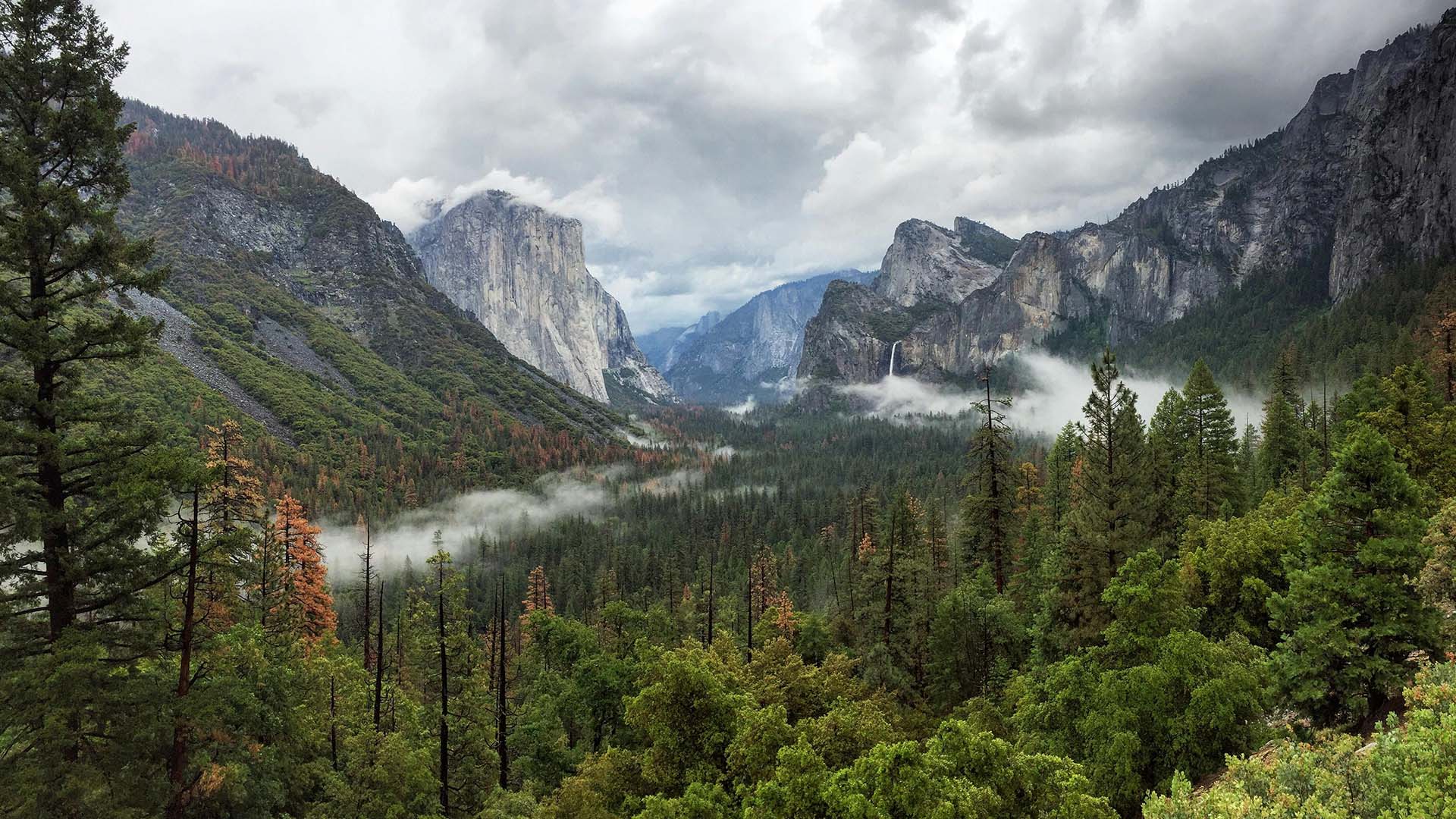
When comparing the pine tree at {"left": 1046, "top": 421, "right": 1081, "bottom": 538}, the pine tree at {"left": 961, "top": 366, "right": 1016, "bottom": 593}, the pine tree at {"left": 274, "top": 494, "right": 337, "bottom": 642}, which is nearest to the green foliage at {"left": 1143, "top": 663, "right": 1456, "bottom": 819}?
the pine tree at {"left": 961, "top": 366, "right": 1016, "bottom": 593}

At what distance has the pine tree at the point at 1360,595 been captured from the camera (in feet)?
53.5

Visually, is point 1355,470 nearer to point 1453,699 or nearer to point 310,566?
point 1453,699

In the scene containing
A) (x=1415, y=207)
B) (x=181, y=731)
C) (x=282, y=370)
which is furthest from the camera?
(x=282, y=370)

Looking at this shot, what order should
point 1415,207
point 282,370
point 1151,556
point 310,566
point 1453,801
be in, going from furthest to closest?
point 282,370, point 1415,207, point 310,566, point 1151,556, point 1453,801

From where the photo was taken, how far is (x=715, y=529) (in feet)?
458

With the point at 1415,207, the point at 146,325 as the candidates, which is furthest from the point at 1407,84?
the point at 146,325

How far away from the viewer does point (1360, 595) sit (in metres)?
16.6

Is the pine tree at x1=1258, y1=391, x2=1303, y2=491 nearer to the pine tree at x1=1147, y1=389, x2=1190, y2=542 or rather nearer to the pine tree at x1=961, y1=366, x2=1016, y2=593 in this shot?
the pine tree at x1=1147, y1=389, x2=1190, y2=542

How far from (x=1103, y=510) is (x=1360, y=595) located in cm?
1000

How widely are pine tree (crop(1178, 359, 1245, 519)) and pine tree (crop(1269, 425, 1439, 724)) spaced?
2079 centimetres

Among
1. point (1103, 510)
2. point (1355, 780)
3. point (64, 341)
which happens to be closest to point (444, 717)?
point (64, 341)

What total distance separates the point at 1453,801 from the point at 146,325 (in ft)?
79.7

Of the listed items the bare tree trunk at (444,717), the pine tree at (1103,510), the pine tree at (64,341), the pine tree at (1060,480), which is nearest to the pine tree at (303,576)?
the bare tree trunk at (444,717)

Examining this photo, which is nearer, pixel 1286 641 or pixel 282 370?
pixel 1286 641
